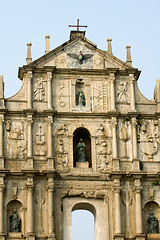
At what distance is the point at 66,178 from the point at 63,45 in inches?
196

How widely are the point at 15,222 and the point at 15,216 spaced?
0.22 m

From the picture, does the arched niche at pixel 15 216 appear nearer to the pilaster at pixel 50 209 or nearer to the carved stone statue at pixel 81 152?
the pilaster at pixel 50 209

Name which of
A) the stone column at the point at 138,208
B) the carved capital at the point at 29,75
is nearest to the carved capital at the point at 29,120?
the carved capital at the point at 29,75

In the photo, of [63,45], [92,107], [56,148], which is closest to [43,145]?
[56,148]

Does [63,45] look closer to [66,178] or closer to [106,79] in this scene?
[106,79]

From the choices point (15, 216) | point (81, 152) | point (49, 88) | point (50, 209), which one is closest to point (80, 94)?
point (49, 88)

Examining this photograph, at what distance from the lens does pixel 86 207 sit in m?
25.7

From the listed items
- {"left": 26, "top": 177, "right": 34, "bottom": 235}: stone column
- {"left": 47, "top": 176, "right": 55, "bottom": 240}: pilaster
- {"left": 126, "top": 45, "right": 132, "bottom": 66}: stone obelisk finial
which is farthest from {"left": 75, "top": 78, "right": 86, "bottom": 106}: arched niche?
{"left": 26, "top": 177, "right": 34, "bottom": 235}: stone column

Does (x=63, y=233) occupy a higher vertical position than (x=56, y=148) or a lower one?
lower

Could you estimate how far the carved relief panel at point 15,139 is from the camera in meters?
25.4

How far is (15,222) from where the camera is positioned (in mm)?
24562

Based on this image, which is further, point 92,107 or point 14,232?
point 92,107

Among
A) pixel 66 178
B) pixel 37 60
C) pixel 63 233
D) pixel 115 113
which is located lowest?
pixel 63 233

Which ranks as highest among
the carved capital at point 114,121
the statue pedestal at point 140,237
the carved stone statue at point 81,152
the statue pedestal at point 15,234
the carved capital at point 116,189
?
the carved capital at point 114,121
